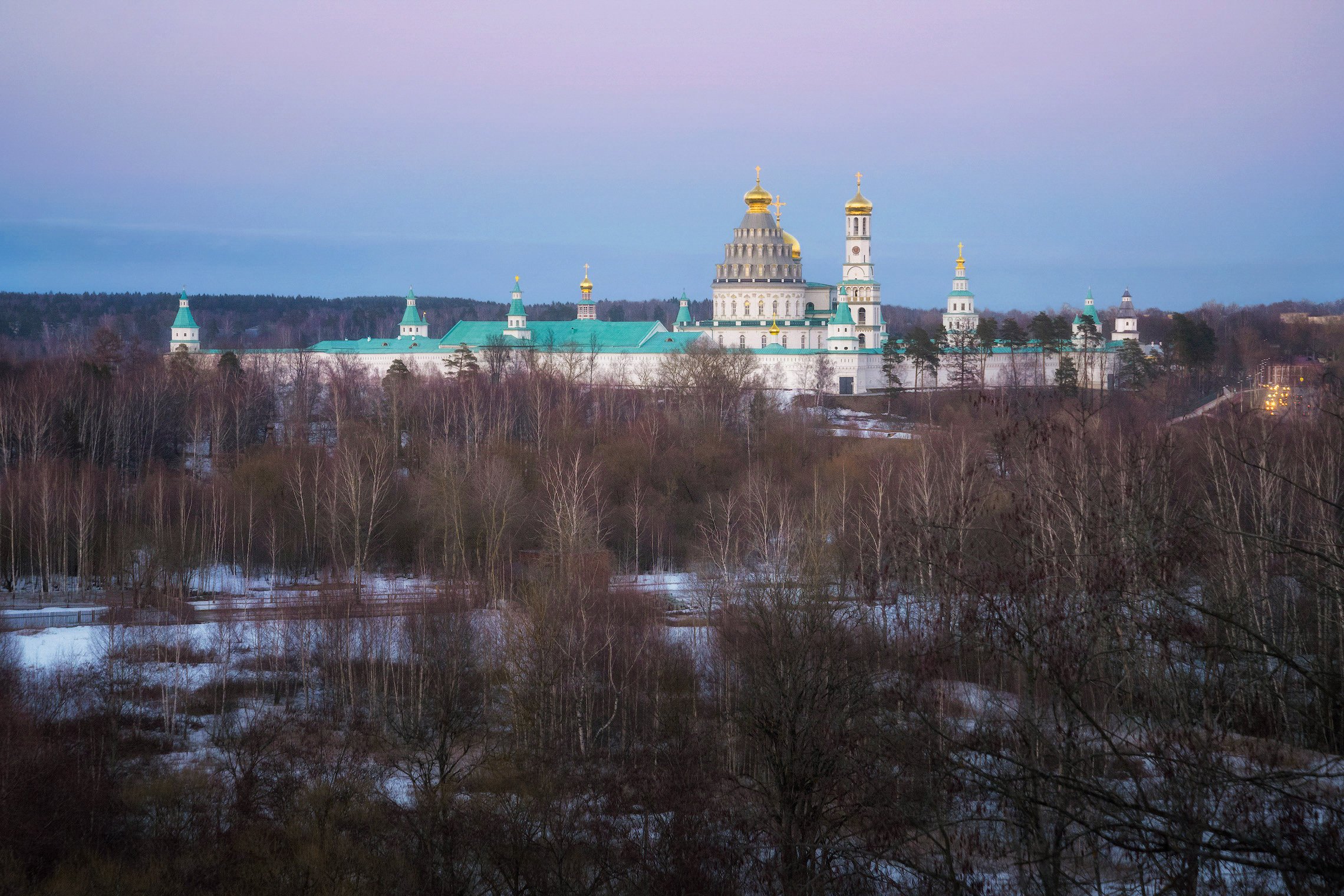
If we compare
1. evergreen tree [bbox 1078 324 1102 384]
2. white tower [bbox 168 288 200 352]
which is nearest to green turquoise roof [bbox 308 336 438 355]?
white tower [bbox 168 288 200 352]

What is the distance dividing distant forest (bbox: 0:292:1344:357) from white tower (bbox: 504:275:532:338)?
14222 mm

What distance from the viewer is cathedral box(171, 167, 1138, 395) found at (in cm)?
5116

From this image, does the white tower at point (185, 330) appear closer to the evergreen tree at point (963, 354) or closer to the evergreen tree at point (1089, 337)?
the evergreen tree at point (963, 354)

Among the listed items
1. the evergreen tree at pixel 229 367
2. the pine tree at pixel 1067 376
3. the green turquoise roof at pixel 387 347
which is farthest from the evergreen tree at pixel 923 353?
the evergreen tree at pixel 229 367

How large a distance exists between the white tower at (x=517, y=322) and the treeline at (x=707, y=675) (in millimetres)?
34316

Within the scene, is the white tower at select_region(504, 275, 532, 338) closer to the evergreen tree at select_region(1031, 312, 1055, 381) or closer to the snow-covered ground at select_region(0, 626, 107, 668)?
the evergreen tree at select_region(1031, 312, 1055, 381)

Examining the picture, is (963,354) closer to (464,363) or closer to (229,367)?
(464,363)

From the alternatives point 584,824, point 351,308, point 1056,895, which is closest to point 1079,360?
point 584,824

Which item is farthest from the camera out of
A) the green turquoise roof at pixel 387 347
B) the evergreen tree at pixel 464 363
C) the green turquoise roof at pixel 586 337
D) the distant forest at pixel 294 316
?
the distant forest at pixel 294 316

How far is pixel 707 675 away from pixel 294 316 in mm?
108778

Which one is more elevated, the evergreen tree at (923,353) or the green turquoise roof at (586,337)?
the green turquoise roof at (586,337)

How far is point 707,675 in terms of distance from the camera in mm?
14984

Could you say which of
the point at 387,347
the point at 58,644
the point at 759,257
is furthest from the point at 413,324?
the point at 58,644

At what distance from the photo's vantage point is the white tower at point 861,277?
56.7m
